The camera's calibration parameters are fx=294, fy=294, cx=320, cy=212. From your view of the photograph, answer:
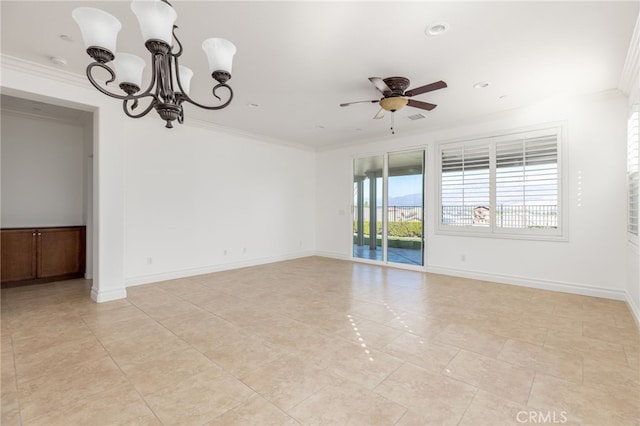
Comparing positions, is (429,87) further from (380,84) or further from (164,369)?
(164,369)

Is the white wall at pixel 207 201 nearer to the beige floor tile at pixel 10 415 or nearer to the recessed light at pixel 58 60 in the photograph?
the recessed light at pixel 58 60

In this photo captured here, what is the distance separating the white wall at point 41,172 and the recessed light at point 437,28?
19.8 feet

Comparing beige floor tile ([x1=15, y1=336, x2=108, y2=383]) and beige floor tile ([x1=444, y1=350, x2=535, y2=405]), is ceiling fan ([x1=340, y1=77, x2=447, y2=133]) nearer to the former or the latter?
beige floor tile ([x1=444, y1=350, x2=535, y2=405])

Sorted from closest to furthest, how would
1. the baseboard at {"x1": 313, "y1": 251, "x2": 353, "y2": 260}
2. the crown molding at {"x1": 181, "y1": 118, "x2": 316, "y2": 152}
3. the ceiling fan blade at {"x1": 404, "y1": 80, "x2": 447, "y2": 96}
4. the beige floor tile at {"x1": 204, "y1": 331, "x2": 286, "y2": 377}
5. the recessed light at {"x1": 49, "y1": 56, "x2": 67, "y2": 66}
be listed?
the beige floor tile at {"x1": 204, "y1": 331, "x2": 286, "y2": 377}, the recessed light at {"x1": 49, "y1": 56, "x2": 67, "y2": 66}, the ceiling fan blade at {"x1": 404, "y1": 80, "x2": 447, "y2": 96}, the crown molding at {"x1": 181, "y1": 118, "x2": 316, "y2": 152}, the baseboard at {"x1": 313, "y1": 251, "x2": 353, "y2": 260}

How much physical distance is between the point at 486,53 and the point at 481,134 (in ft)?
7.79

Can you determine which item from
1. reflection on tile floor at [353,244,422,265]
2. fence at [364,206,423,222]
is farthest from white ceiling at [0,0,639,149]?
reflection on tile floor at [353,244,422,265]

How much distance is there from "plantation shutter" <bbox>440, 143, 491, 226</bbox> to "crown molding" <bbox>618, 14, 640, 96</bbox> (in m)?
1.72

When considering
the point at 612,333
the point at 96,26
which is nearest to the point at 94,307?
the point at 96,26

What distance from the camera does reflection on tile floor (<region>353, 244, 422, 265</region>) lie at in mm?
6194

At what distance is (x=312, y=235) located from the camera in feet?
25.1

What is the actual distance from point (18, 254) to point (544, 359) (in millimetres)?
6740

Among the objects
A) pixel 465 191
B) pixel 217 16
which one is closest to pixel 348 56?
pixel 217 16

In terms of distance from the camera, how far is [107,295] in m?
3.84

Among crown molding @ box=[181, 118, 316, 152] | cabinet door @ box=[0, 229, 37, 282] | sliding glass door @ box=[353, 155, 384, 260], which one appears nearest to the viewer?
cabinet door @ box=[0, 229, 37, 282]
